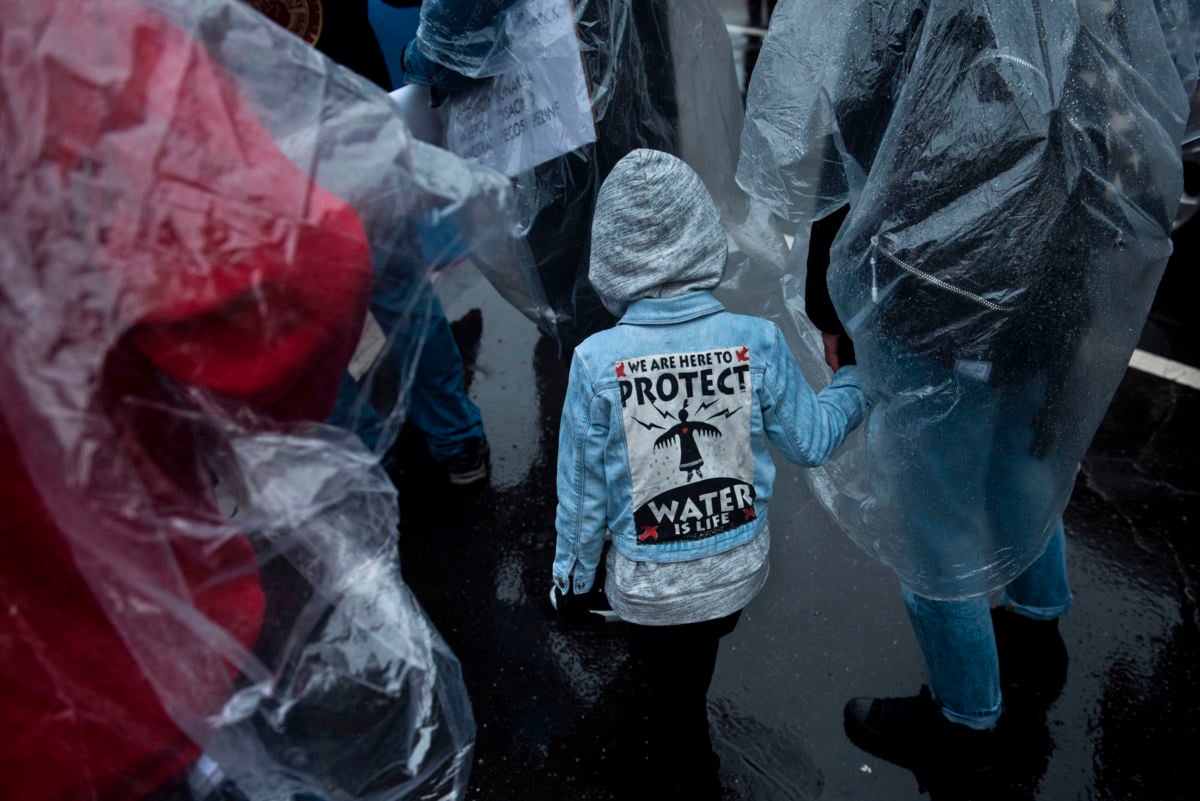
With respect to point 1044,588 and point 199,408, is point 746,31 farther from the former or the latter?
point 199,408

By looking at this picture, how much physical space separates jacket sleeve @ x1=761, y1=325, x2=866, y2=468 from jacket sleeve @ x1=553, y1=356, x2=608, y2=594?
1.06 feet

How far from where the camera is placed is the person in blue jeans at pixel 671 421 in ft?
4.93

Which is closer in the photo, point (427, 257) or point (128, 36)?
point (128, 36)

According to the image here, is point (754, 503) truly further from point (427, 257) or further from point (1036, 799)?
point (1036, 799)

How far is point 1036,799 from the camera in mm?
2043

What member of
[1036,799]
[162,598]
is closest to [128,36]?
[162,598]

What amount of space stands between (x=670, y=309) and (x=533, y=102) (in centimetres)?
91

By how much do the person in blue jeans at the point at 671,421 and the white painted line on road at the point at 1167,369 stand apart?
7.77 ft

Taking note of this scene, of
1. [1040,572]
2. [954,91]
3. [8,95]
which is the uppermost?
[8,95]

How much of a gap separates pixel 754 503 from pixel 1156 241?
89 cm

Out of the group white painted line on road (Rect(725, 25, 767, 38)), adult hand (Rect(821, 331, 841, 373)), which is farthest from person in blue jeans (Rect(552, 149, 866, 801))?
white painted line on road (Rect(725, 25, 767, 38))

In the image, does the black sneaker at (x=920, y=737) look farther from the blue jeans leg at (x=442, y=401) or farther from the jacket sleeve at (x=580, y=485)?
the blue jeans leg at (x=442, y=401)

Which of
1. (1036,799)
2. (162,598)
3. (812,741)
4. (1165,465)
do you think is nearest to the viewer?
(162,598)

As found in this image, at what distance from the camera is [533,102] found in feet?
7.01
